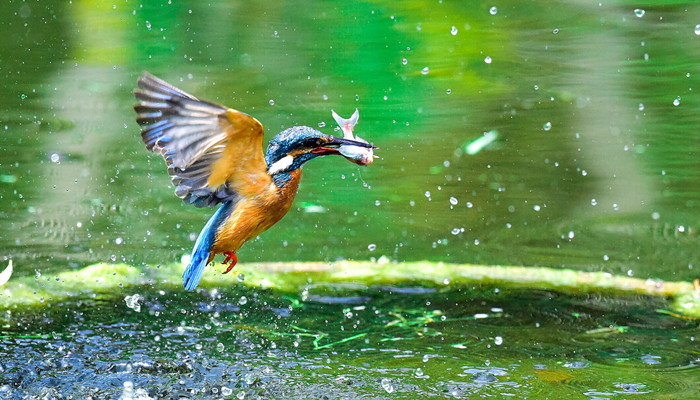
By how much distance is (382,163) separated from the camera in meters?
3.83

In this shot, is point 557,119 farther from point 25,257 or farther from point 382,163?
point 25,257

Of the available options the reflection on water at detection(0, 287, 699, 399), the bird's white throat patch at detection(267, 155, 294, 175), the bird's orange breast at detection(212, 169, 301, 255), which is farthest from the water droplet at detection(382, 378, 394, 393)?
the bird's white throat patch at detection(267, 155, 294, 175)

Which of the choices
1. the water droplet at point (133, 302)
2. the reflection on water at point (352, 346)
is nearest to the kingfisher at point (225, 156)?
the reflection on water at point (352, 346)

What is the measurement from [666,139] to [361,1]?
1433 mm

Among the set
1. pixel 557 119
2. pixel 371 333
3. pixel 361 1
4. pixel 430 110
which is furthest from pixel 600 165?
pixel 371 333

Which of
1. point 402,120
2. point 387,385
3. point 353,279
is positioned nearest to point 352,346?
point 387,385

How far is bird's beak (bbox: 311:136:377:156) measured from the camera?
168 centimetres

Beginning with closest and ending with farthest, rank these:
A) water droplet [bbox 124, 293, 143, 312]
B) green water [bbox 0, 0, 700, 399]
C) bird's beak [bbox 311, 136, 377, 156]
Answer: bird's beak [bbox 311, 136, 377, 156] < water droplet [bbox 124, 293, 143, 312] < green water [bbox 0, 0, 700, 399]

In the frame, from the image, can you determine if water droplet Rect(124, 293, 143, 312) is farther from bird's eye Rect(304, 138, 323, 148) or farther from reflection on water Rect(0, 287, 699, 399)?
bird's eye Rect(304, 138, 323, 148)

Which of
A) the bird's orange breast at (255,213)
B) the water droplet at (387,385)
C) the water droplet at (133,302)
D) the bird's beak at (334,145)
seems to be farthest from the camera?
the water droplet at (133,302)

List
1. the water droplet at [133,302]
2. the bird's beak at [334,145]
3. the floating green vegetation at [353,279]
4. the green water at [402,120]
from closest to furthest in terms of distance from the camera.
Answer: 1. the bird's beak at [334,145]
2. the water droplet at [133,302]
3. the floating green vegetation at [353,279]
4. the green water at [402,120]

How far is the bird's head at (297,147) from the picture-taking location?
68.3 inches

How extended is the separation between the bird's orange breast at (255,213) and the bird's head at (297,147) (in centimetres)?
3

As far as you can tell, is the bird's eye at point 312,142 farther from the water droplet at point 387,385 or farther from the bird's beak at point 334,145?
the water droplet at point 387,385
